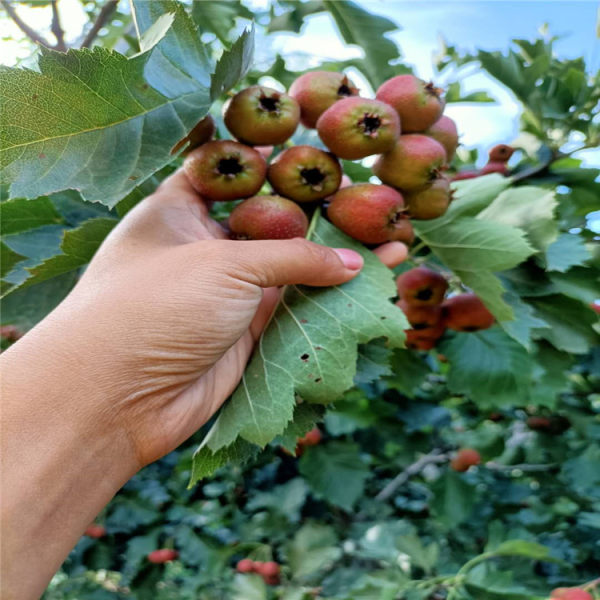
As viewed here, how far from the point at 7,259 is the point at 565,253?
133 centimetres

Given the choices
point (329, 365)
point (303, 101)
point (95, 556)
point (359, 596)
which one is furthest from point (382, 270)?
point (95, 556)

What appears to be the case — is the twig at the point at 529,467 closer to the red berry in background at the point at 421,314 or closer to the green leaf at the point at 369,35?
the red berry in background at the point at 421,314

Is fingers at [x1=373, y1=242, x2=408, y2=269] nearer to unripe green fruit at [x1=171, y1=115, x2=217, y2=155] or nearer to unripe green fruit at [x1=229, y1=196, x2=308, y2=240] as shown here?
unripe green fruit at [x1=229, y1=196, x2=308, y2=240]

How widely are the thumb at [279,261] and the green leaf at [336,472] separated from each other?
1.53 m

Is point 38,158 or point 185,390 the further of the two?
point 185,390

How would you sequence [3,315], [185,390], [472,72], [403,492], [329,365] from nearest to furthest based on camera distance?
[329,365] < [185,390] < [3,315] < [472,72] < [403,492]

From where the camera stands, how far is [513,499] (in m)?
2.74

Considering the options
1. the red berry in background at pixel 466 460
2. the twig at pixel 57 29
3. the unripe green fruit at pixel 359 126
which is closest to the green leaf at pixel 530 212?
the unripe green fruit at pixel 359 126

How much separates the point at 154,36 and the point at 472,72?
1599mm

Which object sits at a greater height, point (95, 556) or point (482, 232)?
point (482, 232)

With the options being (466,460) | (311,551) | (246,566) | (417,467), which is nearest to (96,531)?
(246,566)

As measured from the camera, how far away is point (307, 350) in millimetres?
1088

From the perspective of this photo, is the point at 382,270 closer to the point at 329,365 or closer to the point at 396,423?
the point at 329,365

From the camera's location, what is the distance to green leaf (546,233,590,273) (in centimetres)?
140
